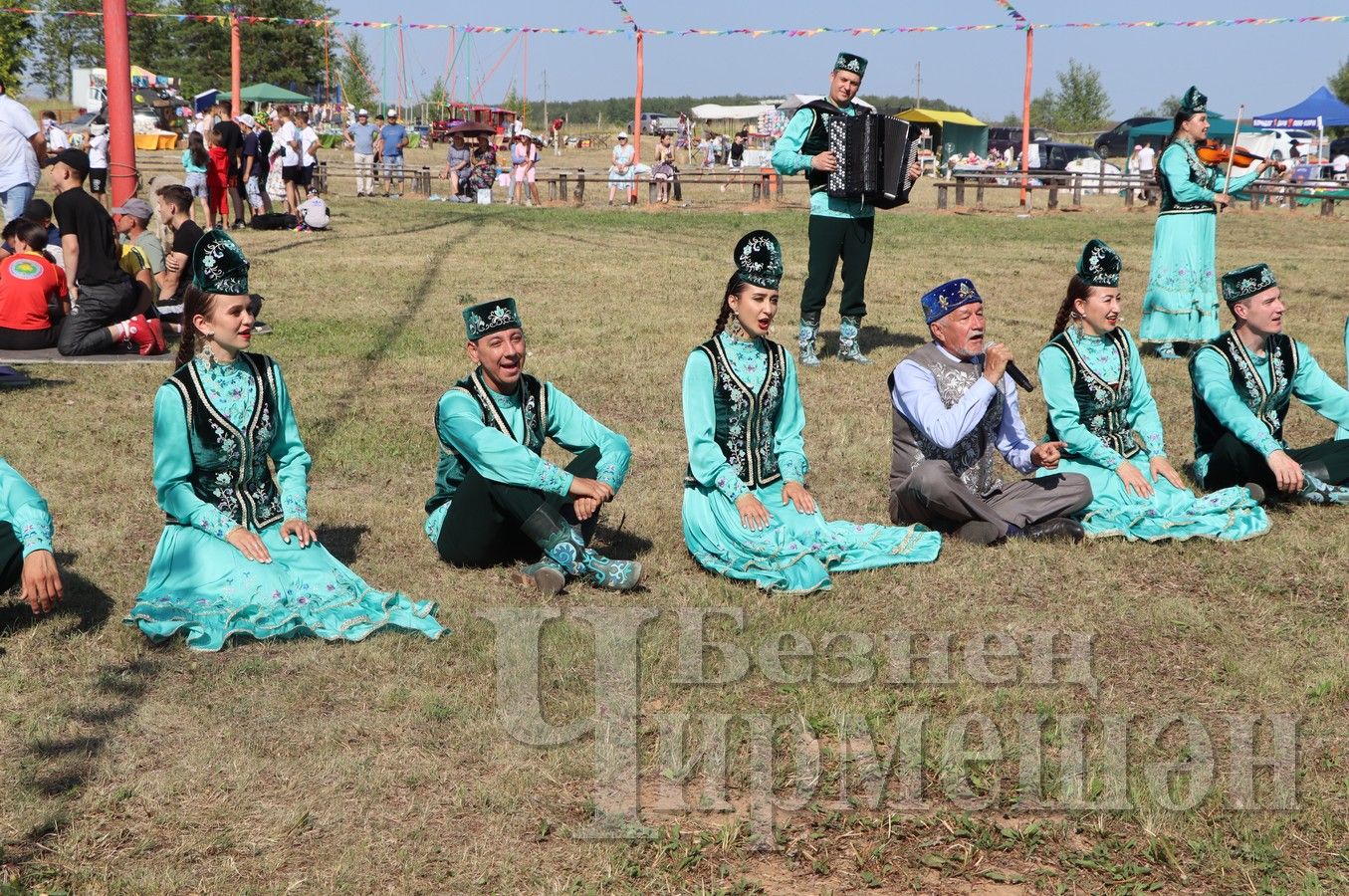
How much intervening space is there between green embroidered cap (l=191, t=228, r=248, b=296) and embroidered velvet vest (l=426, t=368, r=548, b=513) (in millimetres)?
998

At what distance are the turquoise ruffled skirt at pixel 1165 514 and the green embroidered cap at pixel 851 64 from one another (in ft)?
14.9

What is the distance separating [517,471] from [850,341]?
5.77 metres

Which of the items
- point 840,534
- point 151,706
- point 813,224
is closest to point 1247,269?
point 840,534

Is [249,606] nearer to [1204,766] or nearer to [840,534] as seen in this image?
[840,534]

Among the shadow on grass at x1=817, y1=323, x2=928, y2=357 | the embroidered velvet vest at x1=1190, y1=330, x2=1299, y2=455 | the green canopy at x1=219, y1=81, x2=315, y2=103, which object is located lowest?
the shadow on grass at x1=817, y1=323, x2=928, y2=357

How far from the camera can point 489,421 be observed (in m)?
5.87

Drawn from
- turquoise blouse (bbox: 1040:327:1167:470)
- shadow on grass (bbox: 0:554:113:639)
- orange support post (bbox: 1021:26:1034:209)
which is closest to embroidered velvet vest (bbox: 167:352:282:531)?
shadow on grass (bbox: 0:554:113:639)

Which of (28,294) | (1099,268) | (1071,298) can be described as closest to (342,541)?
(1071,298)

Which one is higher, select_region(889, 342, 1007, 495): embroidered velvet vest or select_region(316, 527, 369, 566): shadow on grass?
select_region(889, 342, 1007, 495): embroidered velvet vest

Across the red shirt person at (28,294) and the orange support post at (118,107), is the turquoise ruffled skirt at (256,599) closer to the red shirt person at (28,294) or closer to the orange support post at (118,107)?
the red shirt person at (28,294)

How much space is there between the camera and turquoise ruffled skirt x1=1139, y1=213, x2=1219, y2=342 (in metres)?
11.0

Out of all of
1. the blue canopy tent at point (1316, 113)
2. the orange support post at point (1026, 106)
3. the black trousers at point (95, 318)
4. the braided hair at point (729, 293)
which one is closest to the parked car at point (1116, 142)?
the blue canopy tent at point (1316, 113)

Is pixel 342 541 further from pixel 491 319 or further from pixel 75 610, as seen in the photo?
pixel 491 319

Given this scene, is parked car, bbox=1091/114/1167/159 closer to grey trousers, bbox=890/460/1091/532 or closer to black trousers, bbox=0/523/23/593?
grey trousers, bbox=890/460/1091/532
